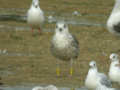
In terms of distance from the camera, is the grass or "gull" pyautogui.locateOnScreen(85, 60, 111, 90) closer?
"gull" pyautogui.locateOnScreen(85, 60, 111, 90)

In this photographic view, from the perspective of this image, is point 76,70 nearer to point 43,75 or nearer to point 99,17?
point 43,75

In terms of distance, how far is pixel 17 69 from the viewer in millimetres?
13539

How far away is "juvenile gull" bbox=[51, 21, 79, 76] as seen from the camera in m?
13.7

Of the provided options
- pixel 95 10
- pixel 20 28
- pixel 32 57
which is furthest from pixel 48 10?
pixel 32 57

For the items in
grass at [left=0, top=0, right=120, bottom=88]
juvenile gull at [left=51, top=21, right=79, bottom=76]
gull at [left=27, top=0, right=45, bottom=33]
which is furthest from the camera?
gull at [left=27, top=0, right=45, bottom=33]

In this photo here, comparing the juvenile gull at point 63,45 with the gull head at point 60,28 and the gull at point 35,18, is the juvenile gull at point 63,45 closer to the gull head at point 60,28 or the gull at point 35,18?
the gull head at point 60,28

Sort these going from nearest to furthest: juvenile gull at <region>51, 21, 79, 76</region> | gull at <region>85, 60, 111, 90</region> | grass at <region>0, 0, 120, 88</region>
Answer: gull at <region>85, 60, 111, 90</region> < grass at <region>0, 0, 120, 88</region> < juvenile gull at <region>51, 21, 79, 76</region>

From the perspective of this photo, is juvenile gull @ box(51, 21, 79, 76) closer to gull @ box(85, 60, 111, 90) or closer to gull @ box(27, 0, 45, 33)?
gull @ box(85, 60, 111, 90)

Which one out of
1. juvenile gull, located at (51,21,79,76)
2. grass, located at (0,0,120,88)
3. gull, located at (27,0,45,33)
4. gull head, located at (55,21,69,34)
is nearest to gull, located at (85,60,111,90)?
grass, located at (0,0,120,88)

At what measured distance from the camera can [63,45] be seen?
13.7 m

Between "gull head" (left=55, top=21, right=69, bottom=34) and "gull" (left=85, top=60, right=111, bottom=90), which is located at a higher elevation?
"gull head" (left=55, top=21, right=69, bottom=34)

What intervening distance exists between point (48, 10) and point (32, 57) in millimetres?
10413

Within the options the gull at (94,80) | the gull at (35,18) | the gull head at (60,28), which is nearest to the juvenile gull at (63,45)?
the gull head at (60,28)

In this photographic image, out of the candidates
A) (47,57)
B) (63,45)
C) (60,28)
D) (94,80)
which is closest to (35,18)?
(47,57)
